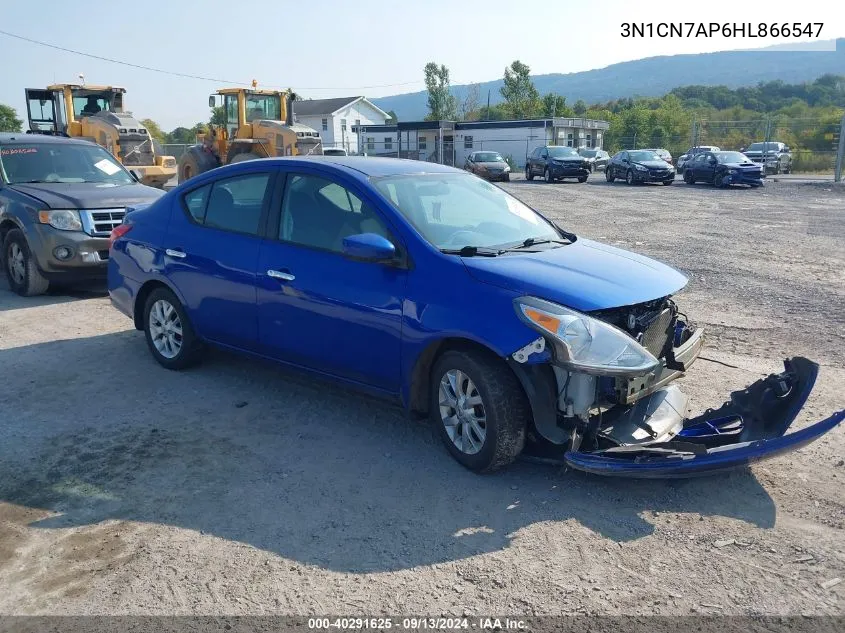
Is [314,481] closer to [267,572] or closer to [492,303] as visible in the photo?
[267,572]

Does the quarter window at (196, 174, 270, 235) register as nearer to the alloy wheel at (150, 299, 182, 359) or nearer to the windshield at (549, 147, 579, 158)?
the alloy wheel at (150, 299, 182, 359)

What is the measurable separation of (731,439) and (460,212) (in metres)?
2.22

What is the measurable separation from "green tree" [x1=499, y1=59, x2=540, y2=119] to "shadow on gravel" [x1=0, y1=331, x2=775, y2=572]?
2959 inches

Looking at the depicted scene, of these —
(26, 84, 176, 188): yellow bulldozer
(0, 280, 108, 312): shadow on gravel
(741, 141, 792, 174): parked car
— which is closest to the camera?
(0, 280, 108, 312): shadow on gravel

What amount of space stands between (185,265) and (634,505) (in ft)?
12.3

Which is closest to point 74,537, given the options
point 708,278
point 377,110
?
point 708,278

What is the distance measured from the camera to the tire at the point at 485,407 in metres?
4.11

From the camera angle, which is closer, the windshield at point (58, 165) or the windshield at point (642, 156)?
the windshield at point (58, 165)

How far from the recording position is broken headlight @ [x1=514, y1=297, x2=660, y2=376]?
3.88 meters

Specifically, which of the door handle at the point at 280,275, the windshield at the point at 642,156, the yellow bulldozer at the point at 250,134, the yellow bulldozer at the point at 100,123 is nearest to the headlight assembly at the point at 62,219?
the door handle at the point at 280,275

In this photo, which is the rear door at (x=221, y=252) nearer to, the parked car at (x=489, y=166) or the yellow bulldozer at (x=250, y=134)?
the yellow bulldozer at (x=250, y=134)

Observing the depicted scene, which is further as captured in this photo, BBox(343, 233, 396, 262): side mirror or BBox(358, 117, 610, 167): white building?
BBox(358, 117, 610, 167): white building

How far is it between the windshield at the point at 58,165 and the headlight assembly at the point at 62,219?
1.24 metres

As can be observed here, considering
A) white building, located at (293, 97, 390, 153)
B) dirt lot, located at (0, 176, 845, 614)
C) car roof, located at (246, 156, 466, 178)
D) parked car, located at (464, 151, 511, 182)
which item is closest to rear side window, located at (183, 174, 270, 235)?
car roof, located at (246, 156, 466, 178)
